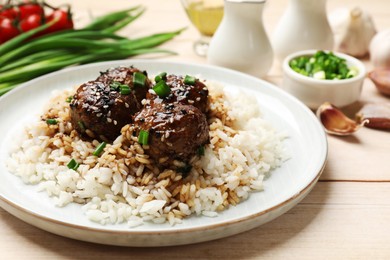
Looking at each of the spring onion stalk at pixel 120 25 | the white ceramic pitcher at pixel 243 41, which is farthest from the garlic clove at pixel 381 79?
the spring onion stalk at pixel 120 25

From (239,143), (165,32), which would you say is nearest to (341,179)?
(239,143)

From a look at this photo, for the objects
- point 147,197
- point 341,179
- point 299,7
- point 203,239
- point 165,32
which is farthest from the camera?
point 165,32

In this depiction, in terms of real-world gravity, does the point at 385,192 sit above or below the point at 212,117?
below

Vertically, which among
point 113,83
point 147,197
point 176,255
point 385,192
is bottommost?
point 385,192

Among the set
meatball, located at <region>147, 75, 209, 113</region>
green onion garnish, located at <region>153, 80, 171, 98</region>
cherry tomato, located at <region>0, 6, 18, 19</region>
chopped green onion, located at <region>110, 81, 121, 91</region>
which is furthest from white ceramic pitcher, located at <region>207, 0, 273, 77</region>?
cherry tomato, located at <region>0, 6, 18, 19</region>

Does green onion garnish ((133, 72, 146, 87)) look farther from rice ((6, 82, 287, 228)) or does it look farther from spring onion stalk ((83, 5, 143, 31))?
spring onion stalk ((83, 5, 143, 31))

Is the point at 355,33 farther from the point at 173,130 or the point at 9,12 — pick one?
the point at 9,12

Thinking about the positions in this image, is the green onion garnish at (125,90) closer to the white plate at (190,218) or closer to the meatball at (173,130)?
the meatball at (173,130)

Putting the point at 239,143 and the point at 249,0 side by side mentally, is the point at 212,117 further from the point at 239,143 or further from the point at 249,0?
the point at 249,0
